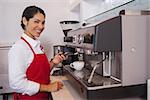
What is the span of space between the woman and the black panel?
0.44m

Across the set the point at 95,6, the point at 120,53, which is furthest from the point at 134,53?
the point at 95,6

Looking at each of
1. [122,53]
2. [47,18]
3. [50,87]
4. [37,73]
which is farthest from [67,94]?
[47,18]

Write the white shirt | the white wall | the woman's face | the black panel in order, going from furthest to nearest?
1. the white wall
2. the woman's face
3. the white shirt
4. the black panel

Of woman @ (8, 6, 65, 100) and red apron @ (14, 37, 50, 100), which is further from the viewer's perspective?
red apron @ (14, 37, 50, 100)

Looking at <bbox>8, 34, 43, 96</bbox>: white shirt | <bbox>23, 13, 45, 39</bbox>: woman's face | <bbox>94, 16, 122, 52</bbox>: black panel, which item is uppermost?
<bbox>23, 13, 45, 39</bbox>: woman's face

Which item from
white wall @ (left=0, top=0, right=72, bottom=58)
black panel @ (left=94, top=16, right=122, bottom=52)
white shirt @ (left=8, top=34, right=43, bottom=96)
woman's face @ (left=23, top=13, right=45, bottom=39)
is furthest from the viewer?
white wall @ (left=0, top=0, right=72, bottom=58)

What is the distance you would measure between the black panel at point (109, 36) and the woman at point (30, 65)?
44 cm

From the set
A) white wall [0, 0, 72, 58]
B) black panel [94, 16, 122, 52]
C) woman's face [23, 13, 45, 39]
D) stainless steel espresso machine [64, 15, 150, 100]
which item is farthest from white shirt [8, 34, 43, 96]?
white wall [0, 0, 72, 58]

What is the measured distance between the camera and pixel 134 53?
87cm

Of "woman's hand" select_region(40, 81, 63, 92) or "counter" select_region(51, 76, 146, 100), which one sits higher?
"woman's hand" select_region(40, 81, 63, 92)

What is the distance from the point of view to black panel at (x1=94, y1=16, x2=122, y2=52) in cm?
80

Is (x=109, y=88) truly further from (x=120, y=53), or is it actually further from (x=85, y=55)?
(x=85, y=55)

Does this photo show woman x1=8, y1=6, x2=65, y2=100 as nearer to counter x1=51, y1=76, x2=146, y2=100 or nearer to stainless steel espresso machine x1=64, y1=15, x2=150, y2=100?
counter x1=51, y1=76, x2=146, y2=100

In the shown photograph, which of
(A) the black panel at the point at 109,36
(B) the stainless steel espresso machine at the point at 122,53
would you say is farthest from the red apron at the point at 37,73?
(A) the black panel at the point at 109,36
